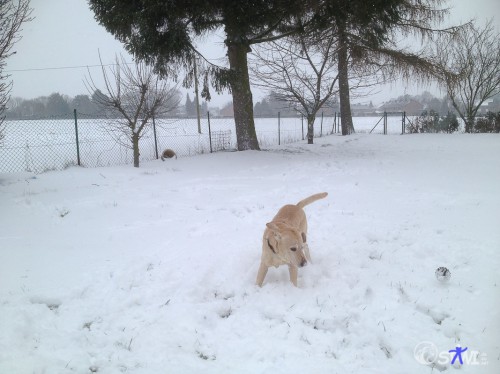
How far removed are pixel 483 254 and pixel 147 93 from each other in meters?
9.22

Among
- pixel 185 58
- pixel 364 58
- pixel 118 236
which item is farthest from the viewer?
pixel 364 58

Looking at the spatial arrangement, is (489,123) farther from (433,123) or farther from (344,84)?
(344,84)

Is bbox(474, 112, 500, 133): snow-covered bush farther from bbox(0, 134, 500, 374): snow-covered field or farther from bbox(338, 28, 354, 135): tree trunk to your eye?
bbox(0, 134, 500, 374): snow-covered field

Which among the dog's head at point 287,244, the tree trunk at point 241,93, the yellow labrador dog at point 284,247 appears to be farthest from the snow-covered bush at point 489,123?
the dog's head at point 287,244

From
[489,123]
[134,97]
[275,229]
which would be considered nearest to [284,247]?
[275,229]

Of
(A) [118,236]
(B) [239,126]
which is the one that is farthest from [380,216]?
(B) [239,126]

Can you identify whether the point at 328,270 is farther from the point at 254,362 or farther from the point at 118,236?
the point at 118,236

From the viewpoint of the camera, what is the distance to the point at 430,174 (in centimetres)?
863

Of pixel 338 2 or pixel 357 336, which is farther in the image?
pixel 338 2

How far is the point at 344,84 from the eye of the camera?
640 inches

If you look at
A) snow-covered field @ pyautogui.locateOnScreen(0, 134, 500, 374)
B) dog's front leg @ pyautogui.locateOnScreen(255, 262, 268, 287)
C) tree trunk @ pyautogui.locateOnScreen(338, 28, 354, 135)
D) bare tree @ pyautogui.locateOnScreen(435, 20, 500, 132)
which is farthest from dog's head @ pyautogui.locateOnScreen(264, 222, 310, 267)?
bare tree @ pyautogui.locateOnScreen(435, 20, 500, 132)

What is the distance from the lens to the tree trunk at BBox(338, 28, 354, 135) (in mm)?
12802

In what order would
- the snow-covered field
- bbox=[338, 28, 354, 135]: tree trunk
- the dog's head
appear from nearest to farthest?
the snow-covered field, the dog's head, bbox=[338, 28, 354, 135]: tree trunk

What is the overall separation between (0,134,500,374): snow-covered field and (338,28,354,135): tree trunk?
768 cm
